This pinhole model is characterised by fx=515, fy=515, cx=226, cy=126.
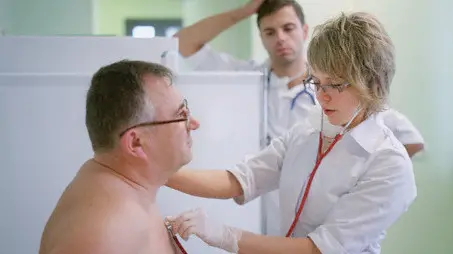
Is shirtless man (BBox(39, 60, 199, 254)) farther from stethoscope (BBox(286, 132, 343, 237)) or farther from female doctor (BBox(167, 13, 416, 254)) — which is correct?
stethoscope (BBox(286, 132, 343, 237))

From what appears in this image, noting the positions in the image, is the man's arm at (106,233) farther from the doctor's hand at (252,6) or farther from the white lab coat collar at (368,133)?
→ the doctor's hand at (252,6)

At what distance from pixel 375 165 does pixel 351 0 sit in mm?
1638

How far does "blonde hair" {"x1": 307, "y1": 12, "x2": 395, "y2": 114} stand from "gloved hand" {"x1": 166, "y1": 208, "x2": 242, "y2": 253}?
1.44 ft

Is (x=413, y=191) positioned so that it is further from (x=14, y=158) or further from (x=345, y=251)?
(x=14, y=158)

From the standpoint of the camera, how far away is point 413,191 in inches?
48.2

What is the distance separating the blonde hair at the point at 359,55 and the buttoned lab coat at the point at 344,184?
0.11 metres

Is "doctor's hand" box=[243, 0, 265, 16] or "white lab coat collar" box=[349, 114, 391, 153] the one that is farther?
"doctor's hand" box=[243, 0, 265, 16]

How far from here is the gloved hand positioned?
1.14 m

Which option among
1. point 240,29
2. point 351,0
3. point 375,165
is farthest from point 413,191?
point 240,29

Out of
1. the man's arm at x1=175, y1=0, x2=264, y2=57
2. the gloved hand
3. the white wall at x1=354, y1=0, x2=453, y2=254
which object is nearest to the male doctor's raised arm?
the man's arm at x1=175, y1=0, x2=264, y2=57

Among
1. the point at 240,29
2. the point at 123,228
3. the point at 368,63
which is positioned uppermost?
the point at 240,29

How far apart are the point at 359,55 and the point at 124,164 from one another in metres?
0.58

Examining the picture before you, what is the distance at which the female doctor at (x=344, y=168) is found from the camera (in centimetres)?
118

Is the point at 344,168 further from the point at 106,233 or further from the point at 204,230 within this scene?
the point at 106,233
